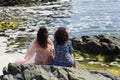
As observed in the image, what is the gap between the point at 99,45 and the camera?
80.7 ft

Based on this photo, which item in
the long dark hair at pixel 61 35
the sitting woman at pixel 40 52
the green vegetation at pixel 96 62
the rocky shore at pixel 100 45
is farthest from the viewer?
the rocky shore at pixel 100 45

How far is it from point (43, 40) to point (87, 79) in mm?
3034

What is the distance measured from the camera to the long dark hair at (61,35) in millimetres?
14336

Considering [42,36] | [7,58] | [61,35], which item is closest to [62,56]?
[61,35]

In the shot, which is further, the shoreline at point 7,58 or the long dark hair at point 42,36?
the shoreline at point 7,58

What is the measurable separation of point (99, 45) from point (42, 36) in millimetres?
10491

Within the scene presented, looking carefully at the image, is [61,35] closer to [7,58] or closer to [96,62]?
[96,62]

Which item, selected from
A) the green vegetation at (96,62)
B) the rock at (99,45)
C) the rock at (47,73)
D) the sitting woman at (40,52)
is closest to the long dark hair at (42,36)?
the sitting woman at (40,52)

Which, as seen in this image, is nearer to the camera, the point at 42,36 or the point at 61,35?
the point at 61,35

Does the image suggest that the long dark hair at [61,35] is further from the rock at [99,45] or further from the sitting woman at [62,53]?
the rock at [99,45]

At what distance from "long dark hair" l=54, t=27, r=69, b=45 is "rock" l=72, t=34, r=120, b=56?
999 cm

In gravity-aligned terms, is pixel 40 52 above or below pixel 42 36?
below

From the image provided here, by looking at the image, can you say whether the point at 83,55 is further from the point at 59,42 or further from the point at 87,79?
the point at 87,79

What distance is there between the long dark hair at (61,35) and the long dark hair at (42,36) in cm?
40
